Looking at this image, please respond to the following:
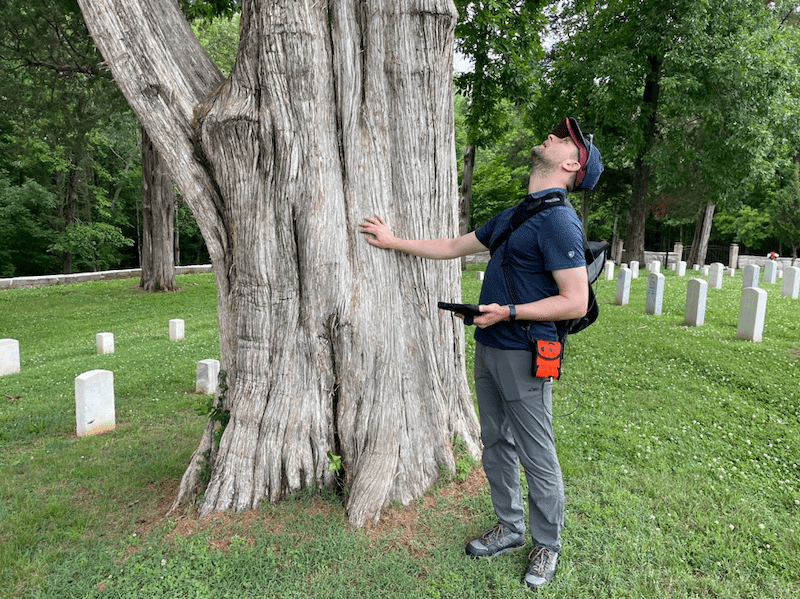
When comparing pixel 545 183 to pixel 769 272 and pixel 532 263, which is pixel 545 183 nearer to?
pixel 532 263

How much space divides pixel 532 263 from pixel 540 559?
1664mm

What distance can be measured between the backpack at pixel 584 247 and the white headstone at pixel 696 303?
25.5ft

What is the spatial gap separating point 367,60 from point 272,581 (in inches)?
126

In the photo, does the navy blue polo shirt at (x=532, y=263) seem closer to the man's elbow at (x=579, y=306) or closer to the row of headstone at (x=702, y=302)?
the man's elbow at (x=579, y=306)

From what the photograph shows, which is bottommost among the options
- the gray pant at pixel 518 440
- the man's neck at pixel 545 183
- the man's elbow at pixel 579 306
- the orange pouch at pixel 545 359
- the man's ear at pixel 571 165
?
the gray pant at pixel 518 440

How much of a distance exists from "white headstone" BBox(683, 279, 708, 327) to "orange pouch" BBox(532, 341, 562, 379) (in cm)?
820

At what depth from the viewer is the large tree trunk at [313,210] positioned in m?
3.12

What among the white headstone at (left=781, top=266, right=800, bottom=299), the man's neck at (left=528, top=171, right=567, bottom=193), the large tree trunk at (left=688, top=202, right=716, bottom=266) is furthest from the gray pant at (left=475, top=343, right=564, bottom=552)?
the large tree trunk at (left=688, top=202, right=716, bottom=266)

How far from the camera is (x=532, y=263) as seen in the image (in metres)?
2.68

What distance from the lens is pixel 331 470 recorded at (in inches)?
132

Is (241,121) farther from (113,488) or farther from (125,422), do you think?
(125,422)

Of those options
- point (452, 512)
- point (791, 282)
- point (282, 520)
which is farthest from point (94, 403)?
point (791, 282)

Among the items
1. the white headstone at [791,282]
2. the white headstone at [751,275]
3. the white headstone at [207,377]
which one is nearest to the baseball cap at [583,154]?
the white headstone at [207,377]

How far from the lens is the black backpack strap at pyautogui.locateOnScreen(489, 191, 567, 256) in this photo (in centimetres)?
266
